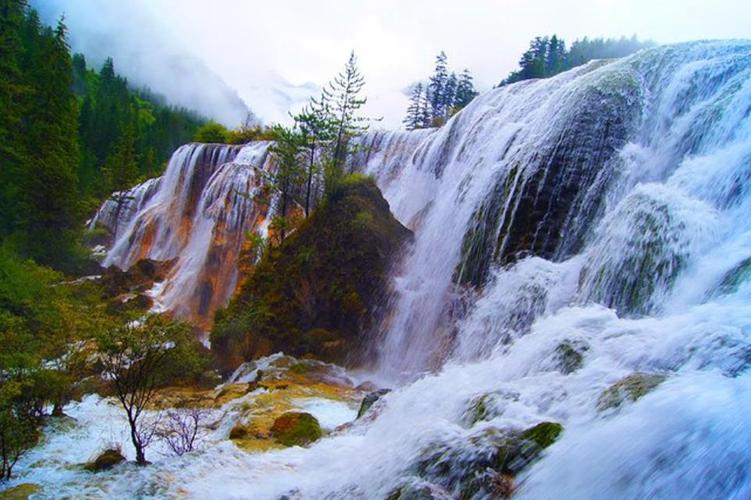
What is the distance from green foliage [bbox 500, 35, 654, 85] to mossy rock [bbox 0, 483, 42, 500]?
63.5m

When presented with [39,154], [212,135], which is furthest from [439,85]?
[39,154]

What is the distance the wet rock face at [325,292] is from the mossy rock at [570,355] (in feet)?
38.1

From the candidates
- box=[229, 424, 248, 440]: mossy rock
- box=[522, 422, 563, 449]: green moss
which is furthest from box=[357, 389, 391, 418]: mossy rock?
box=[522, 422, 563, 449]: green moss

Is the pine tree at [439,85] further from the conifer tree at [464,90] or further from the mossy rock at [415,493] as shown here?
the mossy rock at [415,493]

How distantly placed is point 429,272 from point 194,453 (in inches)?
454

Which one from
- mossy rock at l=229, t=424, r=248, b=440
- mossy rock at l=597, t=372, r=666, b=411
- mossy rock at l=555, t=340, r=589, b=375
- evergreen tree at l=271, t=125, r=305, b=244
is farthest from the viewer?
evergreen tree at l=271, t=125, r=305, b=244

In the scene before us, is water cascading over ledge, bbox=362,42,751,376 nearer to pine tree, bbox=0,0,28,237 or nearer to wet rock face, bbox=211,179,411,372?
wet rock face, bbox=211,179,411,372

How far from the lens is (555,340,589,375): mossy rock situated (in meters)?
7.26

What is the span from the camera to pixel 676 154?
13.1 m

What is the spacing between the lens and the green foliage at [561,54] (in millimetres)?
62188

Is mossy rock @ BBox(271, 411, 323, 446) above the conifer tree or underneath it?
underneath

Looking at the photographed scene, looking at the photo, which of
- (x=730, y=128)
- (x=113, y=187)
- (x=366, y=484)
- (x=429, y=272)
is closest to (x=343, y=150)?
(x=429, y=272)

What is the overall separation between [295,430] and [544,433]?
6.08 meters

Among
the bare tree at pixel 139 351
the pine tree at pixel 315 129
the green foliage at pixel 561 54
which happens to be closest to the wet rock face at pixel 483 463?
the bare tree at pixel 139 351
